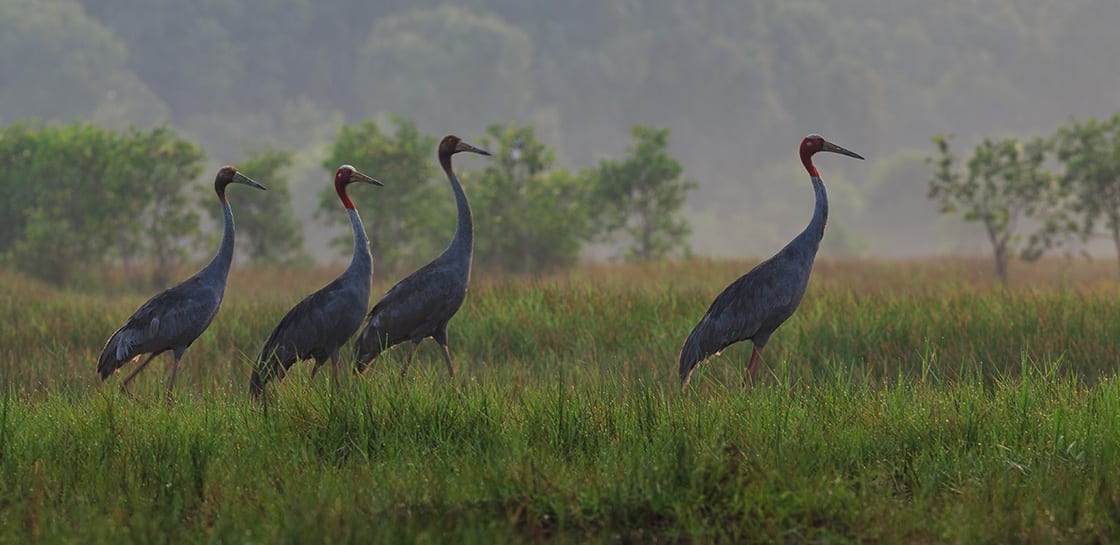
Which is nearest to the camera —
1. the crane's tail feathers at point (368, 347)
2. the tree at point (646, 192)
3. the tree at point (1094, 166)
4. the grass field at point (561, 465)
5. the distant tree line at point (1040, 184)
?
the grass field at point (561, 465)

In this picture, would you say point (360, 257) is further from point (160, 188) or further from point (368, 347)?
point (160, 188)

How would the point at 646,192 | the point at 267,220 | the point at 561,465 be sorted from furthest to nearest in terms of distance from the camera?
the point at 267,220 → the point at 646,192 → the point at 561,465

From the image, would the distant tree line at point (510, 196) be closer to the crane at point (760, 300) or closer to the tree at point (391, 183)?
the tree at point (391, 183)

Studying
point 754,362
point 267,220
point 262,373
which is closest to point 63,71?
point 267,220

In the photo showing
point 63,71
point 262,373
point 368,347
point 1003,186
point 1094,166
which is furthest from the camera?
→ point 63,71

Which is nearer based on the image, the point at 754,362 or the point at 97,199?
the point at 754,362

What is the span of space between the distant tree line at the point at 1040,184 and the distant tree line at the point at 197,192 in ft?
18.1

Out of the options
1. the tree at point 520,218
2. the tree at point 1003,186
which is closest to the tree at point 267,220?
the tree at point 520,218

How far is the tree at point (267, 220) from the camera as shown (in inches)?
Result: 948

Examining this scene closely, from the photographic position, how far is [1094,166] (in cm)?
1842

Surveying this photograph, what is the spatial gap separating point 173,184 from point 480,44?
2579 inches

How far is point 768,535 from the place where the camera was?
15.3 feet

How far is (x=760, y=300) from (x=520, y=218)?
1413 cm

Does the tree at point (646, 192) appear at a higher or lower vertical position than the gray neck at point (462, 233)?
higher
